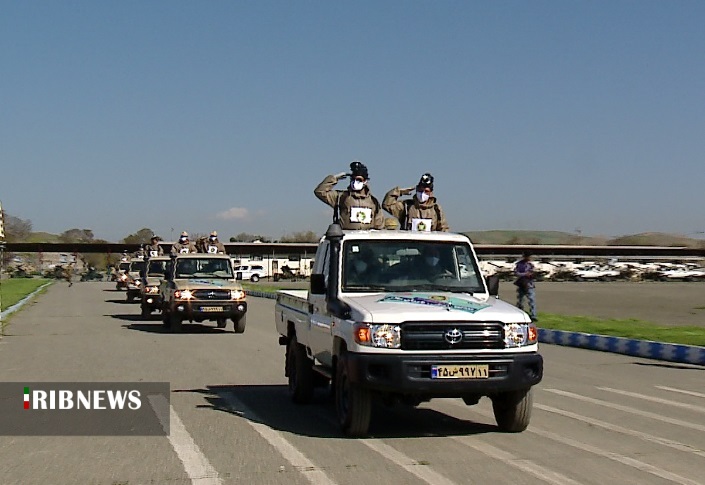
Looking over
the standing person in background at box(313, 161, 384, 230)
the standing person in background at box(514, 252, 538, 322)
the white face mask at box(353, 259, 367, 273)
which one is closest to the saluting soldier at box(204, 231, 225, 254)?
the standing person in background at box(514, 252, 538, 322)

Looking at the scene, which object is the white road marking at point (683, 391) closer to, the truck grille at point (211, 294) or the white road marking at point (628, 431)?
the white road marking at point (628, 431)

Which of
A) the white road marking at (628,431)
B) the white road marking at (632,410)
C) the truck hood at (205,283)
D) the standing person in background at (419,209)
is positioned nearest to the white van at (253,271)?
the truck hood at (205,283)

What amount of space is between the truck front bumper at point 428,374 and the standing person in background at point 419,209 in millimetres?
4904

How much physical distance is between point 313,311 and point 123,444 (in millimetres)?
2726

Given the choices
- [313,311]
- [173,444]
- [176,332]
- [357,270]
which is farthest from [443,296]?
[176,332]

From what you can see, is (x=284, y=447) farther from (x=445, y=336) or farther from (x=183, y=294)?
(x=183, y=294)

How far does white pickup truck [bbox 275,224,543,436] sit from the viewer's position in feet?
27.6

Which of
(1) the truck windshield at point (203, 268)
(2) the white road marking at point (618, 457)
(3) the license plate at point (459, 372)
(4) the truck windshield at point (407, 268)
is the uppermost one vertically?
(4) the truck windshield at point (407, 268)

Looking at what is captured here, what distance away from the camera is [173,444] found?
8.68 meters

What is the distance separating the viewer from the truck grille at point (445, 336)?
27.7 feet

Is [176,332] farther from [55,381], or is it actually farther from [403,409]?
[403,409]

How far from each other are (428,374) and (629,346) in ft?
37.7

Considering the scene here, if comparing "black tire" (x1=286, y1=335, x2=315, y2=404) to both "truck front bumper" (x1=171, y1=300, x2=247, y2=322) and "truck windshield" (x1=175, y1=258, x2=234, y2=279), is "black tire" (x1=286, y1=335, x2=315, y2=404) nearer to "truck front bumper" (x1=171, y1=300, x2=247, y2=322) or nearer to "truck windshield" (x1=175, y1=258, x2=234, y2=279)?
"truck front bumper" (x1=171, y1=300, x2=247, y2=322)

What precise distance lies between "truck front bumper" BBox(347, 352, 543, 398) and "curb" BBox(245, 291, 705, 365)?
373 inches
